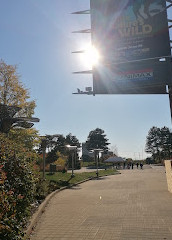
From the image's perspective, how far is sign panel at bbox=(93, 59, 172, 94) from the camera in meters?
16.1

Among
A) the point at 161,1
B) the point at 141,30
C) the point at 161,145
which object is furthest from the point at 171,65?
the point at 161,145

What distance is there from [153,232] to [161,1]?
17855mm

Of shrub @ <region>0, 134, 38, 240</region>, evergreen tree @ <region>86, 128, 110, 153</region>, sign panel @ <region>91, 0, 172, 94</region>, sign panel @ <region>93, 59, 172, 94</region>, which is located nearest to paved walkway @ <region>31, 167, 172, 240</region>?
shrub @ <region>0, 134, 38, 240</region>

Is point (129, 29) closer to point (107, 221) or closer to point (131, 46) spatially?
point (131, 46)

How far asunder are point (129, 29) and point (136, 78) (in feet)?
14.2

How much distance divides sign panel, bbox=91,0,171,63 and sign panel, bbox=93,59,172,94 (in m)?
0.63

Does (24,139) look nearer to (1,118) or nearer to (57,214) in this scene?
(1,118)

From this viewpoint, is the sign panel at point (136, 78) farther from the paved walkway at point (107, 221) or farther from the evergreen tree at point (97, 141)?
the evergreen tree at point (97, 141)

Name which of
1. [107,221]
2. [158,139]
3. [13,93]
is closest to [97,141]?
[158,139]

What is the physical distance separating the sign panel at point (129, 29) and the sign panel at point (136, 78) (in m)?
0.63

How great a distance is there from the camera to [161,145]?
92812 millimetres

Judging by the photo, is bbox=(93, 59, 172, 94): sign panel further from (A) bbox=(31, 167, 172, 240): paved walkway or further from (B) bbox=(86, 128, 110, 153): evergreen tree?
(B) bbox=(86, 128, 110, 153): evergreen tree

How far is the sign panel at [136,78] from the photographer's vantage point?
16141mm

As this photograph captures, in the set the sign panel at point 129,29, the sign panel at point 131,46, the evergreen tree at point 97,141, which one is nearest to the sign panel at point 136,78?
the sign panel at point 131,46
